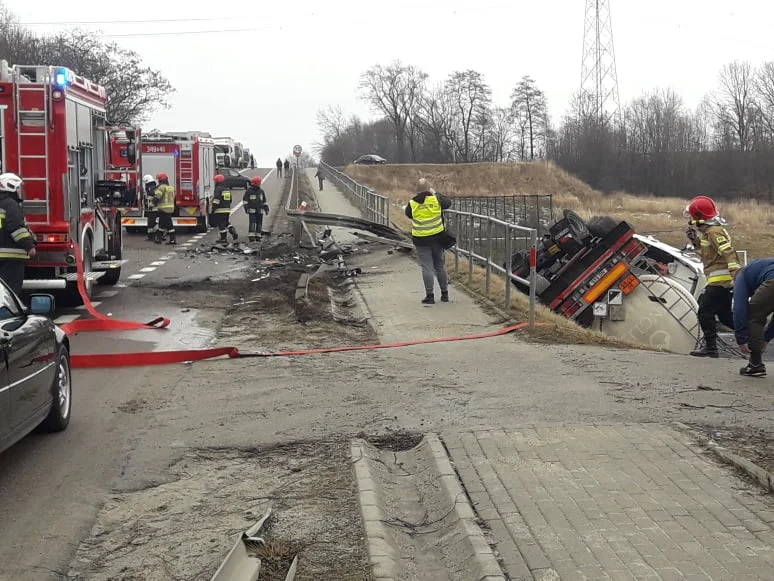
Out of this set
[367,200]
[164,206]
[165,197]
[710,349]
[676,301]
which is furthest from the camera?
[367,200]

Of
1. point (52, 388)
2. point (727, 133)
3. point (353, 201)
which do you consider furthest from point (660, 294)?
point (727, 133)

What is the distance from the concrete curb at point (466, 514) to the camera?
→ 4352 mm

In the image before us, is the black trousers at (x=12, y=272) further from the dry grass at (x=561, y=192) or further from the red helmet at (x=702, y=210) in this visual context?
the dry grass at (x=561, y=192)

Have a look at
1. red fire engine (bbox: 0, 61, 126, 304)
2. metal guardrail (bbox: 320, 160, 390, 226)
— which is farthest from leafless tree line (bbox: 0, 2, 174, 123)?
red fire engine (bbox: 0, 61, 126, 304)

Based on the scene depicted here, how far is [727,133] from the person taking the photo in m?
88.3

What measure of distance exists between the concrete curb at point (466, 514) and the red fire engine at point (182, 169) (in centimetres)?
2299

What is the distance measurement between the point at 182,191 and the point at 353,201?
541 inches

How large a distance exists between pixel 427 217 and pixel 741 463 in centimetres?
831

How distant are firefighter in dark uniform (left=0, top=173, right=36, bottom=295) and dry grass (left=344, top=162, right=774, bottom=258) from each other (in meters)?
37.9

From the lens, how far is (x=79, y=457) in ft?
21.7

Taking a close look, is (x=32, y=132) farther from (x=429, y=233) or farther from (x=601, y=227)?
(x=601, y=227)

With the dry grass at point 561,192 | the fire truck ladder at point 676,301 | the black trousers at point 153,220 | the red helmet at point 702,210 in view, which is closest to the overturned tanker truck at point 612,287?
the fire truck ladder at point 676,301

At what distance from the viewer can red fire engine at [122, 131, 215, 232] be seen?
28.7 meters

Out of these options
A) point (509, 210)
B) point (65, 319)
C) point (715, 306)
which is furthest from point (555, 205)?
point (715, 306)
